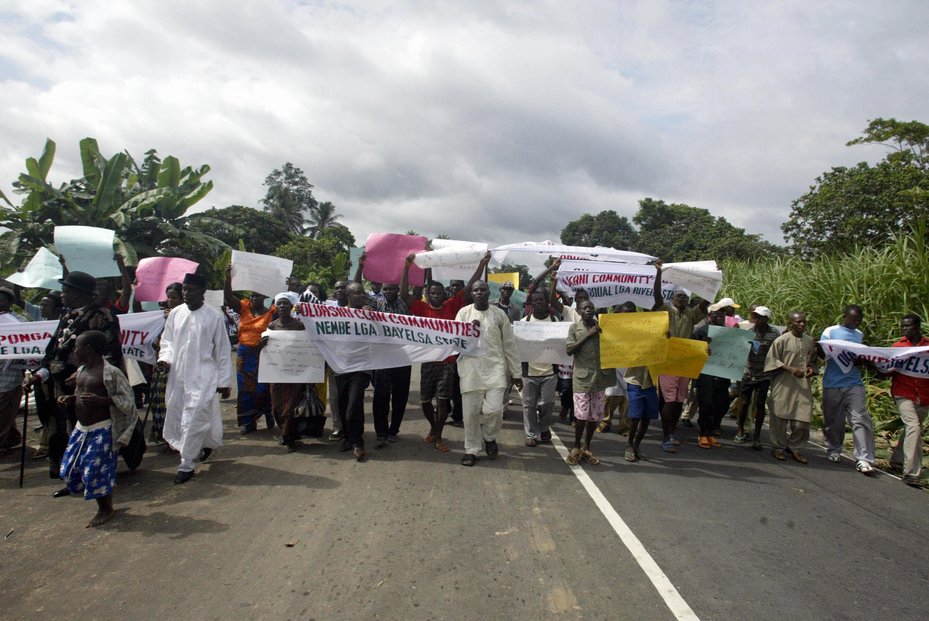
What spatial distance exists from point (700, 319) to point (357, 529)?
5733 millimetres

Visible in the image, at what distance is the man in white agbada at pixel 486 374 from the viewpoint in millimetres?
5805

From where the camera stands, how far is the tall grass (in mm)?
8116

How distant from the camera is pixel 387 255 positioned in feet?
23.7

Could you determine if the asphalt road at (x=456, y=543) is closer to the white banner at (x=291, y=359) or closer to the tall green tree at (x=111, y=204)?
the white banner at (x=291, y=359)

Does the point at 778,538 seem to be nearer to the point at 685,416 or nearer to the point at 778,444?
the point at 778,444

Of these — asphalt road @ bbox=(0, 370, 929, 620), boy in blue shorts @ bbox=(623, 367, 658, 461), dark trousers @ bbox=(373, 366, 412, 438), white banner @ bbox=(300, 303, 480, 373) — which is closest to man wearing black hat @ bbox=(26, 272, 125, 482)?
asphalt road @ bbox=(0, 370, 929, 620)

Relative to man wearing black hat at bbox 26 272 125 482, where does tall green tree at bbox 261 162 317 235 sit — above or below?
above

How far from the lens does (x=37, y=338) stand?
5570 mm

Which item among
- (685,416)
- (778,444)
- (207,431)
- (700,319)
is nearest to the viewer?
(207,431)

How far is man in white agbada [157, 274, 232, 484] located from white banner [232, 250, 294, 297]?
1247 millimetres

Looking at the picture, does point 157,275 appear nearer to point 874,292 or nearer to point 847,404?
point 847,404

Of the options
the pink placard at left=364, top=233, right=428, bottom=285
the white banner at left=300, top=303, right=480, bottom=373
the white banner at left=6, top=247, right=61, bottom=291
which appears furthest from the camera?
the pink placard at left=364, top=233, right=428, bottom=285

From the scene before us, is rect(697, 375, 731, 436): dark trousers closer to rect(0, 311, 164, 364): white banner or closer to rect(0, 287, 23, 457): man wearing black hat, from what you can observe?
rect(0, 311, 164, 364): white banner

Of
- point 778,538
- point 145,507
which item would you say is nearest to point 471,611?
point 778,538
